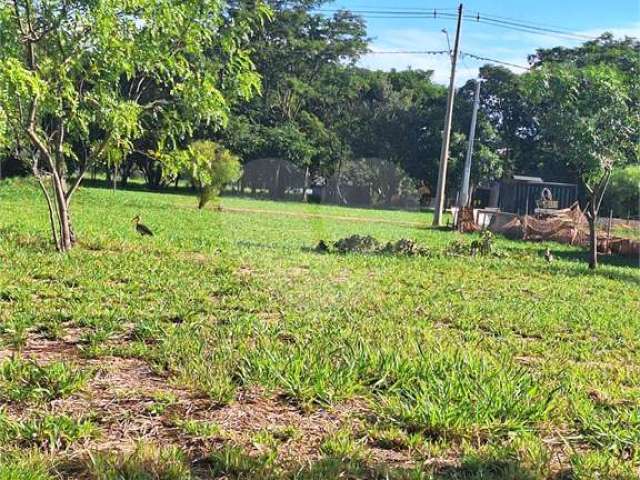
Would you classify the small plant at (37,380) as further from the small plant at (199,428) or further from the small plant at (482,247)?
the small plant at (482,247)

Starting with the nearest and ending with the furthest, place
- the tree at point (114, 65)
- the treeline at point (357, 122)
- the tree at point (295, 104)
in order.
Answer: the tree at point (114, 65)
the treeline at point (357, 122)
the tree at point (295, 104)

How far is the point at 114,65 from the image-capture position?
7.82 metres

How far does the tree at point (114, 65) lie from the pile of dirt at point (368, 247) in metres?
2.75

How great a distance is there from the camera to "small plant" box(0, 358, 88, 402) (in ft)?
10.3

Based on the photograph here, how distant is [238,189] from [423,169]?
10.6 m

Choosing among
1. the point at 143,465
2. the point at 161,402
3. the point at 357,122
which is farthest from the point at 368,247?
the point at 357,122

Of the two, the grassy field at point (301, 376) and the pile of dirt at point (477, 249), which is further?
the pile of dirt at point (477, 249)

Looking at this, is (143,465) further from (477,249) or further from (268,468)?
(477,249)

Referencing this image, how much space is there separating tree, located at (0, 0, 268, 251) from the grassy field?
5.68 ft

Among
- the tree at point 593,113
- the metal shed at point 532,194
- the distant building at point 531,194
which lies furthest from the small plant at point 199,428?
the metal shed at point 532,194

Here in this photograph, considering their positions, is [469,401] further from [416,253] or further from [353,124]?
[353,124]

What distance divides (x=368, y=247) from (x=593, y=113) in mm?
5179

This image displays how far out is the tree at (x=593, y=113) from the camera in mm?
12086

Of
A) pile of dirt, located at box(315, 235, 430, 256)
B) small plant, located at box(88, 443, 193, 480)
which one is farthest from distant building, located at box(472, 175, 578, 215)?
small plant, located at box(88, 443, 193, 480)
